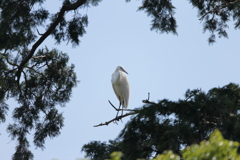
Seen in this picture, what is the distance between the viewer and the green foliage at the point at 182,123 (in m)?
3.07

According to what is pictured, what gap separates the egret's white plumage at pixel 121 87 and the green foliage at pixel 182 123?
221 cm

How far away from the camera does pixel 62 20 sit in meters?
5.13

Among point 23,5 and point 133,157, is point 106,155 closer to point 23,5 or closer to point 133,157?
point 133,157

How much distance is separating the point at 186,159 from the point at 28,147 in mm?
4265

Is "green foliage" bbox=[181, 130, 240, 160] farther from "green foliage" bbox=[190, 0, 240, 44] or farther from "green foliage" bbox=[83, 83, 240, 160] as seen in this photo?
"green foliage" bbox=[190, 0, 240, 44]

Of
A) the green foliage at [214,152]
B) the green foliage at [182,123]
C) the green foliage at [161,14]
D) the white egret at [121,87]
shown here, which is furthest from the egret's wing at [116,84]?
the green foliage at [214,152]

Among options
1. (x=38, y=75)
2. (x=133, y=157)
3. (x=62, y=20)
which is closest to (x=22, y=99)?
(x=38, y=75)

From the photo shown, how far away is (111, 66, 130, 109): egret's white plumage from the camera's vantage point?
5.74 metres


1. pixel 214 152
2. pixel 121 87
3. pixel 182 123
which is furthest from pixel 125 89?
pixel 214 152

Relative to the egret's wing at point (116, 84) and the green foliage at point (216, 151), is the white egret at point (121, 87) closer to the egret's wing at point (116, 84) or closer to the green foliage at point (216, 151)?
the egret's wing at point (116, 84)

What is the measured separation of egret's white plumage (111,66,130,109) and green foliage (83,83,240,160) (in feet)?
7.24

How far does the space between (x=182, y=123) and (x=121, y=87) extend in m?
2.66

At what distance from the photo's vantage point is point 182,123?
3119 mm

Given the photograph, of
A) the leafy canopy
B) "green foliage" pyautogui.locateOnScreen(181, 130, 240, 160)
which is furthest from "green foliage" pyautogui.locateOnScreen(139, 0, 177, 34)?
"green foliage" pyautogui.locateOnScreen(181, 130, 240, 160)
